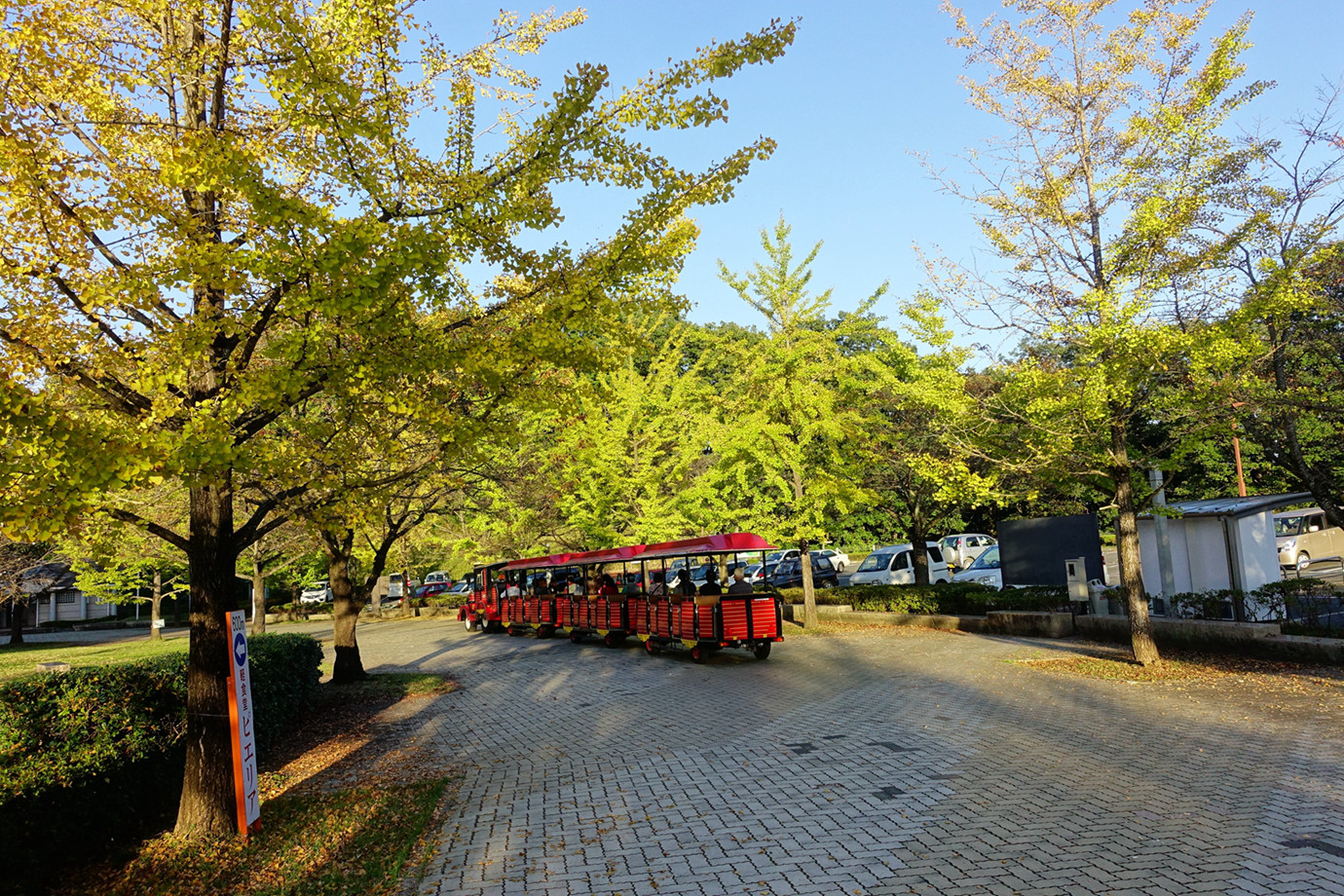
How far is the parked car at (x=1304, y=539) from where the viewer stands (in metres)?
25.4

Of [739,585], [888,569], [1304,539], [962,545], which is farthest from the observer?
[962,545]

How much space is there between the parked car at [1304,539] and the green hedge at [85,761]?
97.9 feet

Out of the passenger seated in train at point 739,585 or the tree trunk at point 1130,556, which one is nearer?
the tree trunk at point 1130,556

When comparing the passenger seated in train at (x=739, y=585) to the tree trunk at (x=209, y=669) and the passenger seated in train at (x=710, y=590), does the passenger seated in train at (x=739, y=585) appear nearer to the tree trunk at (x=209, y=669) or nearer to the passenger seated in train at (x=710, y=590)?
the passenger seated in train at (x=710, y=590)

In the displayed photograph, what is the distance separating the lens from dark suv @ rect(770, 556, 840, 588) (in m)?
28.3

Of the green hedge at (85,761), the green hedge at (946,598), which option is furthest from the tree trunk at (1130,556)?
the green hedge at (85,761)

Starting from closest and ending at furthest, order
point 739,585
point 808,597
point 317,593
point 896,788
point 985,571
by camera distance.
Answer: point 896,788
point 739,585
point 808,597
point 985,571
point 317,593

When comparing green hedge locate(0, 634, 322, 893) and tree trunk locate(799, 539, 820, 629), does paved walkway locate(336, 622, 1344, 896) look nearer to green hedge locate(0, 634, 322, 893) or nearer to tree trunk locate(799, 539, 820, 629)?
green hedge locate(0, 634, 322, 893)

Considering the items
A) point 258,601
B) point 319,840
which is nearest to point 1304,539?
point 319,840

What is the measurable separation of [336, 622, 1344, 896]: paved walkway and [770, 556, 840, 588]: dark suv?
1542 cm

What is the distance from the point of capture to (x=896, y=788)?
280 inches

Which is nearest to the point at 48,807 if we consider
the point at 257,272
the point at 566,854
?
the point at 566,854

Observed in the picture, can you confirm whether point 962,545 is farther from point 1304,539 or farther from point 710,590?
point 710,590

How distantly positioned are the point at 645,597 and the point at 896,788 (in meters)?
10.6
